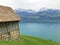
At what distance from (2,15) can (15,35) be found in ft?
16.3

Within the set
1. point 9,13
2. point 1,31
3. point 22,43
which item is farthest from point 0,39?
point 9,13

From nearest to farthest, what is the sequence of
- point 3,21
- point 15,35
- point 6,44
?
1. point 6,44
2. point 3,21
3. point 15,35

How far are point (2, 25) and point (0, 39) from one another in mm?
2382

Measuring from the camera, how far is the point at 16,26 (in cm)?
4056

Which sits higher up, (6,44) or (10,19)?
(10,19)

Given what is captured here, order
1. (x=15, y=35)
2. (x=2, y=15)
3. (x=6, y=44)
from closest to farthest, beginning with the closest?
(x=6, y=44) → (x=2, y=15) → (x=15, y=35)

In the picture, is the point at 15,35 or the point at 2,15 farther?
the point at 15,35

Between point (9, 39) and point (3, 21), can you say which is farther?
point (9, 39)

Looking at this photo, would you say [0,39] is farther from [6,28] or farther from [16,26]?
[16,26]

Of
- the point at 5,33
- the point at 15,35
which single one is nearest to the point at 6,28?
the point at 5,33

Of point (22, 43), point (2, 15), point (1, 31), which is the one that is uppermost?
point (2, 15)

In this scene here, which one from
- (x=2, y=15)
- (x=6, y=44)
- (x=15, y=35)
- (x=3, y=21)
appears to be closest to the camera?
(x=6, y=44)

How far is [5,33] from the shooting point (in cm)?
3703

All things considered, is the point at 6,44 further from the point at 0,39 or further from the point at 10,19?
the point at 10,19
